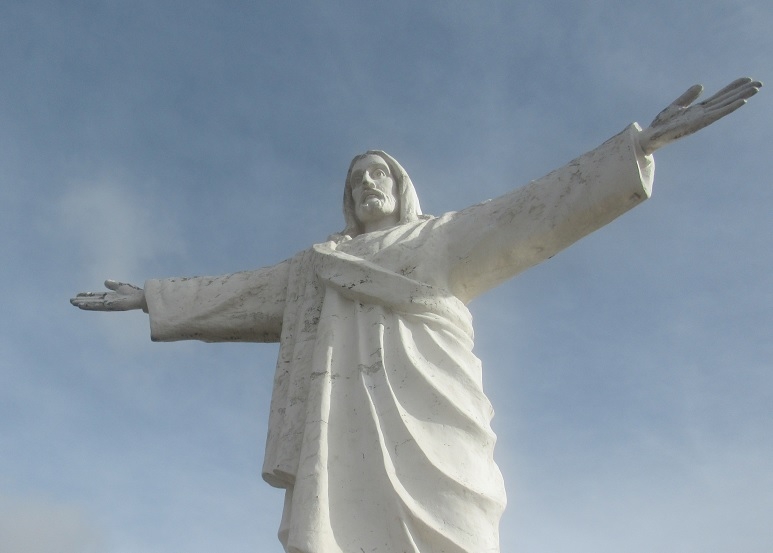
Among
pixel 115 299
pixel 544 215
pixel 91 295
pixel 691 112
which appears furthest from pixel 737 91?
pixel 91 295

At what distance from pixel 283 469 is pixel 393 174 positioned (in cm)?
304

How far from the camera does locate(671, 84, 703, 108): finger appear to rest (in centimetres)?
639

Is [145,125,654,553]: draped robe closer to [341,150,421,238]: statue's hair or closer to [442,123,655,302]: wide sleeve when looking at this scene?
[442,123,655,302]: wide sleeve

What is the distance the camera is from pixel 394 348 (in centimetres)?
629

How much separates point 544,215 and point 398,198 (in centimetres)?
164

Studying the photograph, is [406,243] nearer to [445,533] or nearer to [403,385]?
[403,385]

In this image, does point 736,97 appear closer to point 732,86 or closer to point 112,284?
point 732,86

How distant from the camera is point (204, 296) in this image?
7.53 m

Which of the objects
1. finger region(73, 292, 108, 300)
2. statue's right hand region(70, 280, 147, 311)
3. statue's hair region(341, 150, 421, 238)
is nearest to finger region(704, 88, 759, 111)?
statue's hair region(341, 150, 421, 238)

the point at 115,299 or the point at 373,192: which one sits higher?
the point at 373,192

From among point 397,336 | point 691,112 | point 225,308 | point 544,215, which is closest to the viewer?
point 691,112

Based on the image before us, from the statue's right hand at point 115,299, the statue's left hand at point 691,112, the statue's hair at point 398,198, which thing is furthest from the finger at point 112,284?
the statue's left hand at point 691,112

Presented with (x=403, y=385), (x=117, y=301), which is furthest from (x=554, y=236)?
(x=117, y=301)

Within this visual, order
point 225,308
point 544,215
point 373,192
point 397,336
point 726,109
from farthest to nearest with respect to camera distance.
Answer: point 373,192 < point 225,308 < point 544,215 < point 397,336 < point 726,109
